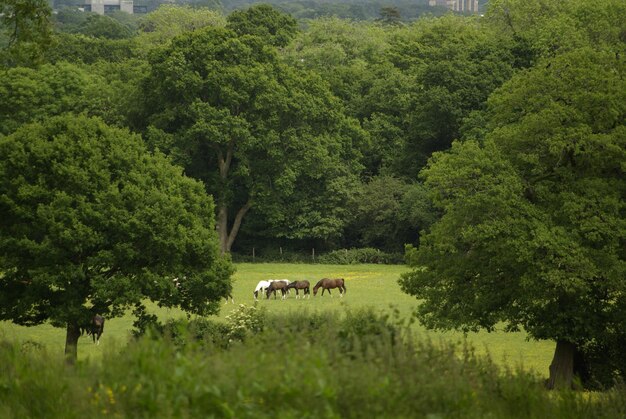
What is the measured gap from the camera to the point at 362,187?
71812 mm

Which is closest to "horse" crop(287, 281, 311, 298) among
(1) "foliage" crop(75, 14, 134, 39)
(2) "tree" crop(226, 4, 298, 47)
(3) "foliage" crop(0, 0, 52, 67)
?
(3) "foliage" crop(0, 0, 52, 67)

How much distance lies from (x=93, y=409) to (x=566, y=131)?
2035cm

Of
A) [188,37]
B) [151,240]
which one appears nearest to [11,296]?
[151,240]

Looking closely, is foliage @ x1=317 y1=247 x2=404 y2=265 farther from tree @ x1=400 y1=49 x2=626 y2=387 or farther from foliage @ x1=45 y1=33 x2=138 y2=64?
tree @ x1=400 y1=49 x2=626 y2=387

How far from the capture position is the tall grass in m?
9.93

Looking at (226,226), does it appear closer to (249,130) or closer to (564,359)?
(249,130)

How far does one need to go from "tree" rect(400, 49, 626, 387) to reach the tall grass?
14.8 meters

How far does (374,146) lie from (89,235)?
45.6 metres

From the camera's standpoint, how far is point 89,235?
103ft

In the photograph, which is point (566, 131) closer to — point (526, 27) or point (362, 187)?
point (362, 187)

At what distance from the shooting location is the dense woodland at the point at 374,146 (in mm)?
27234

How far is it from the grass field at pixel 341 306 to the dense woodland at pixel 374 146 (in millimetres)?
2082

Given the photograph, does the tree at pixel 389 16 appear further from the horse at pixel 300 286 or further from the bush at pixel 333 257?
the horse at pixel 300 286

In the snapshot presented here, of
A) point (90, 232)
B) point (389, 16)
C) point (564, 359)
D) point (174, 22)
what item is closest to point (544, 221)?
point (564, 359)
